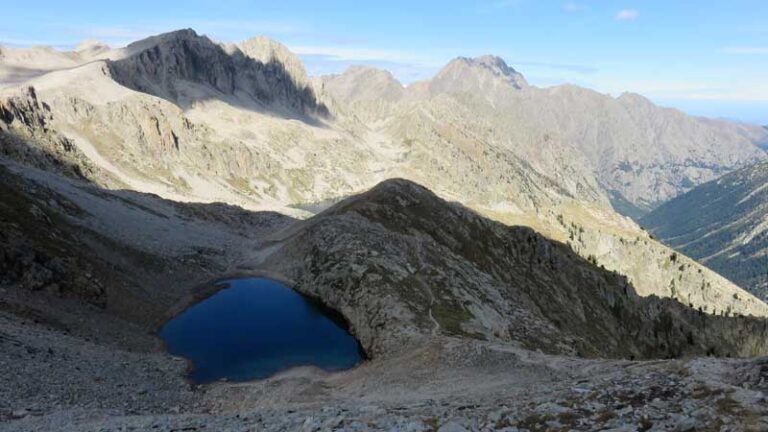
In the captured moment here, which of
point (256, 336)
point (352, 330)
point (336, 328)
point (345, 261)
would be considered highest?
point (345, 261)

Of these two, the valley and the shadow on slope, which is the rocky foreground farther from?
the shadow on slope

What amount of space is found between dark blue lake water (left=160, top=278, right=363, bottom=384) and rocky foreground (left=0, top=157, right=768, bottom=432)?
2.56 m

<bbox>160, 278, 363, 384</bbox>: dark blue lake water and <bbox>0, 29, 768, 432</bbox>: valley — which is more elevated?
<bbox>0, 29, 768, 432</bbox>: valley

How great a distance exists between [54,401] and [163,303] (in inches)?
1583

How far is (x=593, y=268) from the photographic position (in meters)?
172

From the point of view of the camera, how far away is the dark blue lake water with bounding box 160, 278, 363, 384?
58.5 meters

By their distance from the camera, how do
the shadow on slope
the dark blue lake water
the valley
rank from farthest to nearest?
the shadow on slope → the dark blue lake water → the valley

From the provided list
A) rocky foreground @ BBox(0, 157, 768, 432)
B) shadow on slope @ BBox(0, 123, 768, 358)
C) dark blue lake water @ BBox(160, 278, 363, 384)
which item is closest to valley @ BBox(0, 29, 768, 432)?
rocky foreground @ BBox(0, 157, 768, 432)

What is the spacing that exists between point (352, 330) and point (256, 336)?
43.0ft

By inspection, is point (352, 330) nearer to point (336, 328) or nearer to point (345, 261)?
A: point (336, 328)

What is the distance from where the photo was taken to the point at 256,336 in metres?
69.0

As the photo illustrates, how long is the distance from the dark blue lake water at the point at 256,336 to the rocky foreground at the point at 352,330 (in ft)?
8.41

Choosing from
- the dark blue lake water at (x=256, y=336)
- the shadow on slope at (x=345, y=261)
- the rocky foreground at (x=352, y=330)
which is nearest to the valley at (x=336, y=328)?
the rocky foreground at (x=352, y=330)

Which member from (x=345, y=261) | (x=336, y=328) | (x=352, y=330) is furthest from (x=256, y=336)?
(x=345, y=261)
